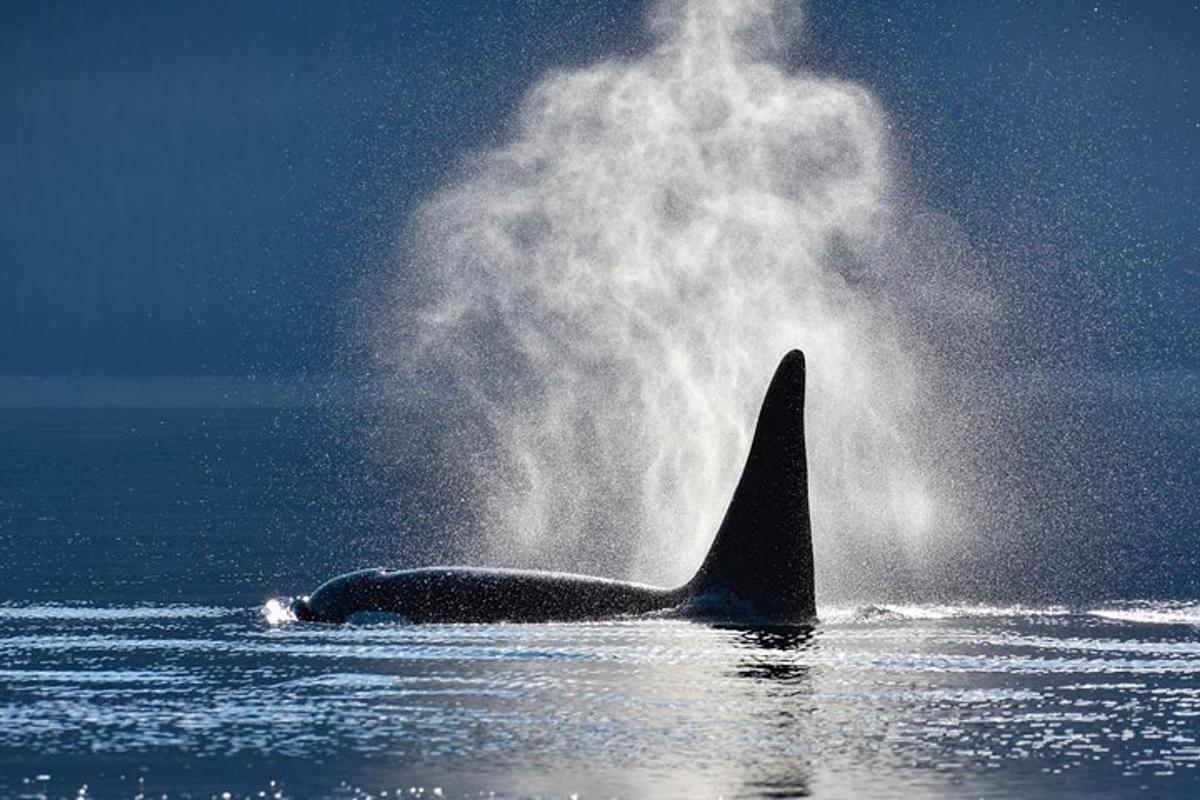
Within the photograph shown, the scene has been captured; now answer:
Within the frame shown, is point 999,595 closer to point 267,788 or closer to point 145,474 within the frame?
point 267,788

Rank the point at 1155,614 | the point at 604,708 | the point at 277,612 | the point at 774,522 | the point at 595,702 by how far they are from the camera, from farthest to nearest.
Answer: the point at 277,612 < the point at 1155,614 < the point at 774,522 < the point at 595,702 < the point at 604,708

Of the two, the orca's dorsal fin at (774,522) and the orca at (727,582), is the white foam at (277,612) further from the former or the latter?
the orca's dorsal fin at (774,522)

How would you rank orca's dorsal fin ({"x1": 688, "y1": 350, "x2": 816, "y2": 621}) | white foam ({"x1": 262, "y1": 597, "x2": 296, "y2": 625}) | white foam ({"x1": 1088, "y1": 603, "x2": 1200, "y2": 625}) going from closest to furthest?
orca's dorsal fin ({"x1": 688, "y1": 350, "x2": 816, "y2": 621})
white foam ({"x1": 1088, "y1": 603, "x2": 1200, "y2": 625})
white foam ({"x1": 262, "y1": 597, "x2": 296, "y2": 625})

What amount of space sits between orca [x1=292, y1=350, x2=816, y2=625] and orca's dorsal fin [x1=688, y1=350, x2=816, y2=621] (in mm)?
15

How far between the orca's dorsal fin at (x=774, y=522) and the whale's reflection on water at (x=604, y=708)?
0.78 m

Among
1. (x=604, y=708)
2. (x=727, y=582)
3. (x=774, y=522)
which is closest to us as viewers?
(x=604, y=708)

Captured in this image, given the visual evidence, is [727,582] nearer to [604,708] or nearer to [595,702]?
[595,702]

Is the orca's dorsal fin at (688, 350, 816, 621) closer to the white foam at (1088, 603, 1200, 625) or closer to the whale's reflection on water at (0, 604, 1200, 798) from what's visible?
the whale's reflection on water at (0, 604, 1200, 798)

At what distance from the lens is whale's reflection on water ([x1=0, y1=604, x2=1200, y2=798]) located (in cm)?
2436

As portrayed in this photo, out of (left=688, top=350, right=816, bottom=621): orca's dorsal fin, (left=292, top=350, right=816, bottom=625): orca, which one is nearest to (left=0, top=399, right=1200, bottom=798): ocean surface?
(left=292, top=350, right=816, bottom=625): orca

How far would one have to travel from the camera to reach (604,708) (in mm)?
28672

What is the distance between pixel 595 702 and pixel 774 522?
7.48 metres

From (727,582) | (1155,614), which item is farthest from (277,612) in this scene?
(1155,614)

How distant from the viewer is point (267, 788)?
23.9 meters
